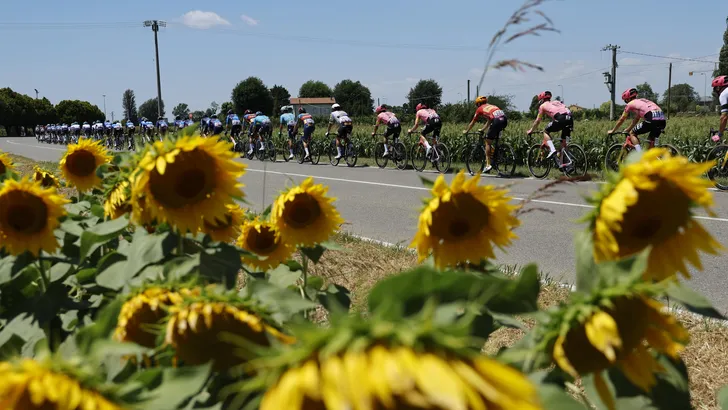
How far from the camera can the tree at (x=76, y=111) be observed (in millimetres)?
73438

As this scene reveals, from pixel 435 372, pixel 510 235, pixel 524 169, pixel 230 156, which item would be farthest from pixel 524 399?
pixel 524 169

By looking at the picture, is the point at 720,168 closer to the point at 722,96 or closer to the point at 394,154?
the point at 722,96

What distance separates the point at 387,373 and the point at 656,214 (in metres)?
0.56

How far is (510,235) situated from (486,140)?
11915mm

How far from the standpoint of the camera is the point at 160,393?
644 millimetres

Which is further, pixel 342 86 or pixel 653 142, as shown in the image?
pixel 342 86

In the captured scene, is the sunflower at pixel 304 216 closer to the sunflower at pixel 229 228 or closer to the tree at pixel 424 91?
the sunflower at pixel 229 228

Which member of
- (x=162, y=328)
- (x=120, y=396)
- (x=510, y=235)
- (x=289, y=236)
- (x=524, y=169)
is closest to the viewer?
(x=120, y=396)

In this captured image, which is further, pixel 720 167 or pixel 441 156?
pixel 441 156

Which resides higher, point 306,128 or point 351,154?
point 306,128

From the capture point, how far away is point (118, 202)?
Answer: 137cm

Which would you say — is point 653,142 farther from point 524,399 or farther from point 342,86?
point 342,86

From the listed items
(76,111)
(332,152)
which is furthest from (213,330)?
(76,111)

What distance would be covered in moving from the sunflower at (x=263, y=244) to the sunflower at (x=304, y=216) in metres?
0.13
